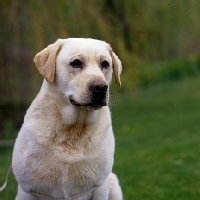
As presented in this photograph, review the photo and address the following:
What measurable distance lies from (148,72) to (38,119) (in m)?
7.14

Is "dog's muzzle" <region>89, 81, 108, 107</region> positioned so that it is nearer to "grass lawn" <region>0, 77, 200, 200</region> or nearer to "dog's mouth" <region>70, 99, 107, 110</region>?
"dog's mouth" <region>70, 99, 107, 110</region>

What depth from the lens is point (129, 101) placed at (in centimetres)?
1711

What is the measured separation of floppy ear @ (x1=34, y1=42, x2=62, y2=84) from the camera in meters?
3.90

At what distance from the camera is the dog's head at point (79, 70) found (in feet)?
12.3

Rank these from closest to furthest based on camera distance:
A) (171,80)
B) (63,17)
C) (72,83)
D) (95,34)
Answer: (72,83) < (63,17) < (95,34) < (171,80)

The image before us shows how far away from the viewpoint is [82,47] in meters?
3.92

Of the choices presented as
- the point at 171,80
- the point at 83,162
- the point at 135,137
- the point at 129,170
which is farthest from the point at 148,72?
the point at 171,80

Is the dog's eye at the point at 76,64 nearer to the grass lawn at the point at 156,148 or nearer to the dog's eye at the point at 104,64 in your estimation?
the dog's eye at the point at 104,64

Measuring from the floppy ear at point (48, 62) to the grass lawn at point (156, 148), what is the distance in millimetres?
2619

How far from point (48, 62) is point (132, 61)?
6.49 meters

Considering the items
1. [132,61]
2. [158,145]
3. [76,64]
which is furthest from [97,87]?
[132,61]

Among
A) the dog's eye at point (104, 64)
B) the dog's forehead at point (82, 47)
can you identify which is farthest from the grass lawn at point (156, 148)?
the dog's forehead at point (82, 47)

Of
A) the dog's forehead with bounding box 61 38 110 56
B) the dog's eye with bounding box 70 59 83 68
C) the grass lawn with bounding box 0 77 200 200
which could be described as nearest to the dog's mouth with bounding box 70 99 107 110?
the dog's eye with bounding box 70 59 83 68

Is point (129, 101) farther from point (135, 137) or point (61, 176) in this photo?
point (61, 176)
